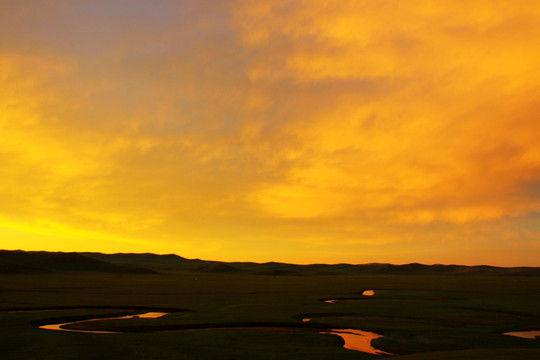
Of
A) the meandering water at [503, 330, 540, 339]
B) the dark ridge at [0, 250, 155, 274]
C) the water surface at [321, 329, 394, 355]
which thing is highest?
the dark ridge at [0, 250, 155, 274]

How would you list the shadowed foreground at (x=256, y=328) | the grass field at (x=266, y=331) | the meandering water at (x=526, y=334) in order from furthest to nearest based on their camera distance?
the meandering water at (x=526, y=334) < the shadowed foreground at (x=256, y=328) < the grass field at (x=266, y=331)

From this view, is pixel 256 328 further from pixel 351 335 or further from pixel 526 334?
pixel 526 334

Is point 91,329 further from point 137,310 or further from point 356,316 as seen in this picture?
point 356,316

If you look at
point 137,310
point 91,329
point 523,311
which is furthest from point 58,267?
point 523,311

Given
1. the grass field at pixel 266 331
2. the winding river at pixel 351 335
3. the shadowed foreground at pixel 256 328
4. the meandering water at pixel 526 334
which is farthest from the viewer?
the meandering water at pixel 526 334

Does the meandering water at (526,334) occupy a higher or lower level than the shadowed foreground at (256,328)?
lower

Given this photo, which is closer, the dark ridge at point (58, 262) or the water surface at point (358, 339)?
the water surface at point (358, 339)

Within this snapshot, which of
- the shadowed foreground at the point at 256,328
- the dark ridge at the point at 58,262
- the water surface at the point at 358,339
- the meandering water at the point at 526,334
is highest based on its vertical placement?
the dark ridge at the point at 58,262

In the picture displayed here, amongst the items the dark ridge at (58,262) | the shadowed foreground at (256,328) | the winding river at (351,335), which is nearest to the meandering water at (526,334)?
the shadowed foreground at (256,328)

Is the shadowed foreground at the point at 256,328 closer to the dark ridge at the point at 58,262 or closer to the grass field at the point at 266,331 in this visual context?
the grass field at the point at 266,331

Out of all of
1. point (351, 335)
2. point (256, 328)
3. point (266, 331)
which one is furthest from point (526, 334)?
point (256, 328)

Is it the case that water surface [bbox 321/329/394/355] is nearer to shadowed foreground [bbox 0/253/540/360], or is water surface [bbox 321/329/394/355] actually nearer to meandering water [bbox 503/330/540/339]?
shadowed foreground [bbox 0/253/540/360]

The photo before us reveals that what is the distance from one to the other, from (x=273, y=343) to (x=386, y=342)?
25.5ft

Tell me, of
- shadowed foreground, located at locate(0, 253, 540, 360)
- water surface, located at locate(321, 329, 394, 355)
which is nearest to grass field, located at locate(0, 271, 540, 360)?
shadowed foreground, located at locate(0, 253, 540, 360)
